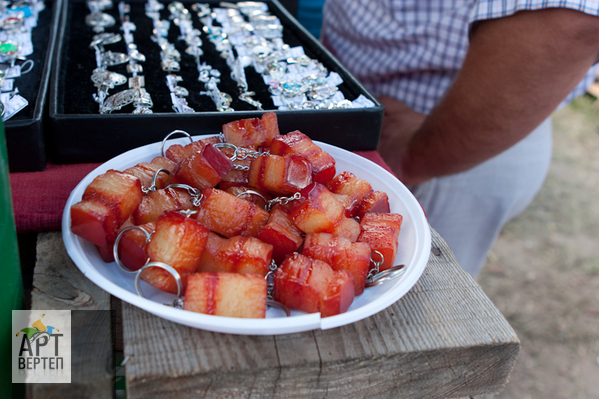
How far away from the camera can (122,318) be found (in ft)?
2.30

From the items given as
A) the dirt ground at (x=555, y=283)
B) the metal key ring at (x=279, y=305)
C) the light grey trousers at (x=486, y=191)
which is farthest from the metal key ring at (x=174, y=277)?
the dirt ground at (x=555, y=283)

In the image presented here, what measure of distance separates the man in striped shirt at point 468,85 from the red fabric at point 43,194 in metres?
1.12

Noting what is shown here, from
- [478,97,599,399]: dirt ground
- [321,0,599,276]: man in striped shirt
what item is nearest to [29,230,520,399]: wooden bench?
[321,0,599,276]: man in striped shirt

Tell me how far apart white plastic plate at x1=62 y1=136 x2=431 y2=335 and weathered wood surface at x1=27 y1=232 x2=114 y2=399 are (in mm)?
57

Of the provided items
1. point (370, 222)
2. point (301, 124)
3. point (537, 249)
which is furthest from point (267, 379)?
point (537, 249)

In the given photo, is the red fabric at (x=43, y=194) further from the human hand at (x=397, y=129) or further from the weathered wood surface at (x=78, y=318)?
the human hand at (x=397, y=129)

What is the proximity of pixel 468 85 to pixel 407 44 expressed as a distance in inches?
13.7

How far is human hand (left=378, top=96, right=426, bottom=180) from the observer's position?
1743 millimetres

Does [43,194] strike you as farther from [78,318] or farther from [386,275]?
[386,275]

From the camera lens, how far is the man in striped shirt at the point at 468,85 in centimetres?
126

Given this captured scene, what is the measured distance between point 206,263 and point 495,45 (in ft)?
3.53

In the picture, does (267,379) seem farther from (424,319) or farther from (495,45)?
(495,45)

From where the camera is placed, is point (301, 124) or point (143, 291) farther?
point (301, 124)

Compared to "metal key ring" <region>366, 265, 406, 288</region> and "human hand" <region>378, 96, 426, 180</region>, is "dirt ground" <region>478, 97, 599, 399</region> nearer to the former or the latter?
"human hand" <region>378, 96, 426, 180</region>
